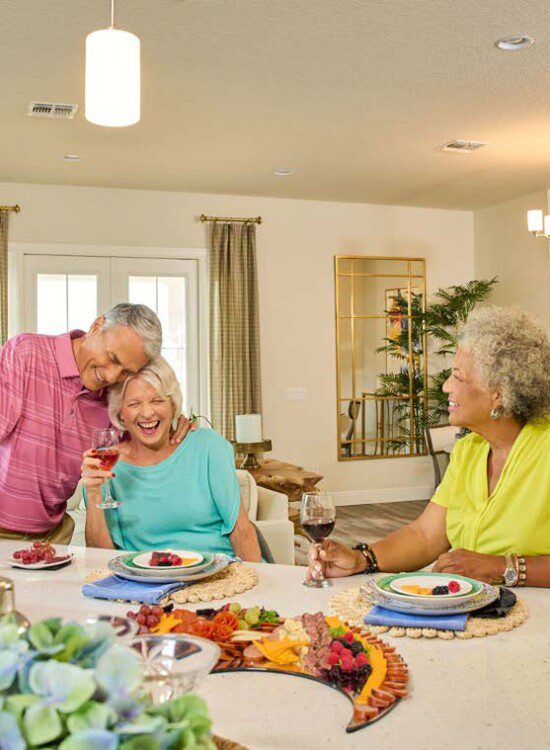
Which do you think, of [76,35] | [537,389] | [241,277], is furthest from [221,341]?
[537,389]

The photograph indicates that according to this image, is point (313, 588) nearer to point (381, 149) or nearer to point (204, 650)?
point (204, 650)

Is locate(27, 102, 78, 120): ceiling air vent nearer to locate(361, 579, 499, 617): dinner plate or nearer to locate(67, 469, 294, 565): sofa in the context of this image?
locate(67, 469, 294, 565): sofa

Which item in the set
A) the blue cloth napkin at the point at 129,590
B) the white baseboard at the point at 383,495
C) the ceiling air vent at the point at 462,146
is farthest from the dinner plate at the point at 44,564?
the white baseboard at the point at 383,495

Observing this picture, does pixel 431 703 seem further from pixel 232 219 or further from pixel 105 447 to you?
pixel 232 219

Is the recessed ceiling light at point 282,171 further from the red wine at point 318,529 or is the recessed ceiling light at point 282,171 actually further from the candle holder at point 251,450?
the red wine at point 318,529

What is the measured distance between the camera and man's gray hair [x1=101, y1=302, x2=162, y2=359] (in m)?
2.38

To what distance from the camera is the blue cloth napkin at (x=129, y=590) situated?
160cm

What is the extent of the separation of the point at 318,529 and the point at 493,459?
23.7 inches

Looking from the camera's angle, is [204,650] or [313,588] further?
[313,588]

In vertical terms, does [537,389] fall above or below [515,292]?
below

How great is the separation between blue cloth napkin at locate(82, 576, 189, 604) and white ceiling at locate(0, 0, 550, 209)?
8.62ft

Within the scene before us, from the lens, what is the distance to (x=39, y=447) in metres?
2.44

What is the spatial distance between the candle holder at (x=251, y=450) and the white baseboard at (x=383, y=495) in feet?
6.54

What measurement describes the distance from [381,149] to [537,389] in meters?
4.19
